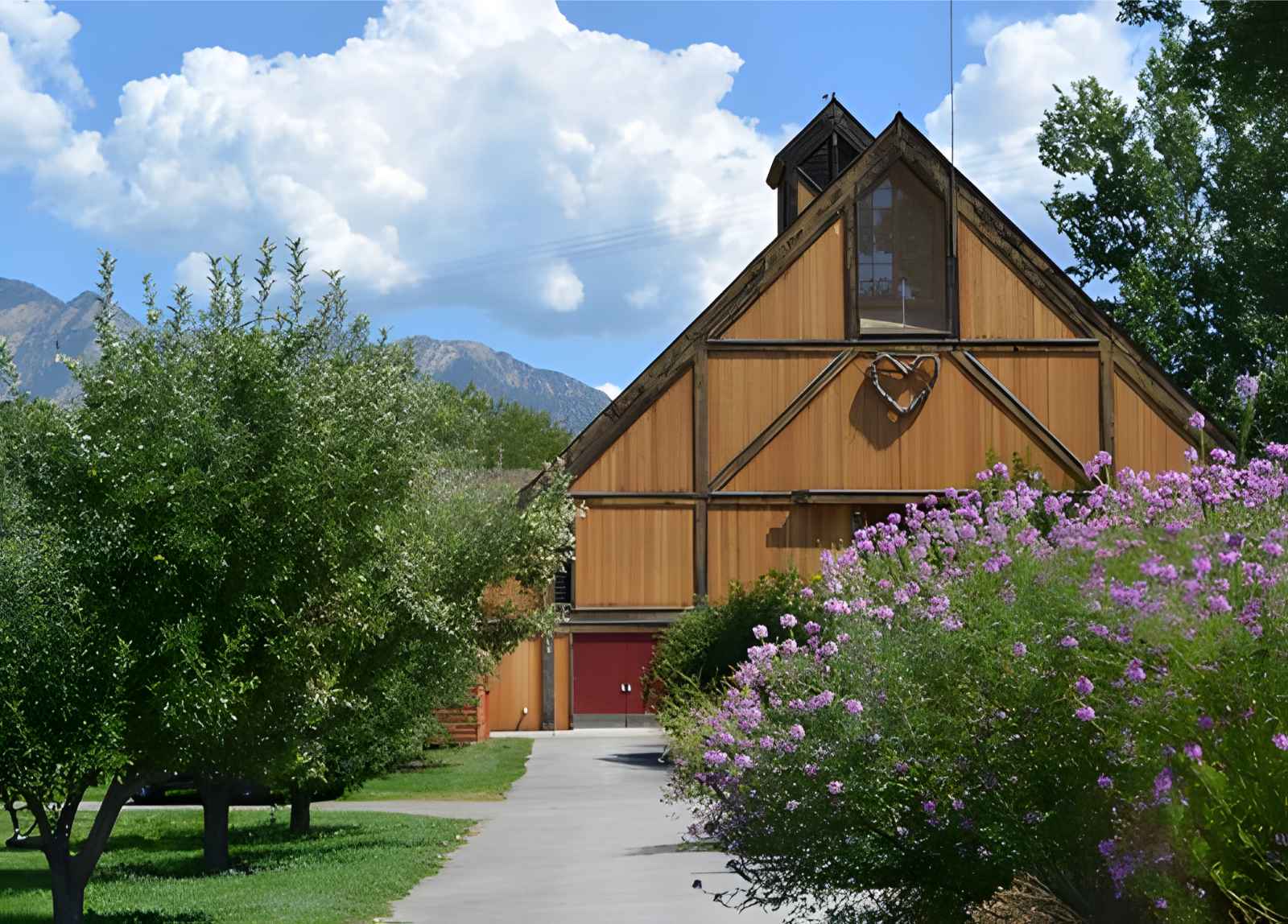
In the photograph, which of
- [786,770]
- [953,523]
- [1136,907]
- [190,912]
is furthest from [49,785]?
[1136,907]

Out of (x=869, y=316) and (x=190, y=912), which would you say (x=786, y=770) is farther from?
(x=869, y=316)

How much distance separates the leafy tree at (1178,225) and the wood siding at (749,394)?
9835mm

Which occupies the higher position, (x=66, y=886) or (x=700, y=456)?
(x=700, y=456)

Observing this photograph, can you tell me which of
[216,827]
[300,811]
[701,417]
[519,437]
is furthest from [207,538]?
[519,437]

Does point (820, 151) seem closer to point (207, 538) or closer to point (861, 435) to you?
point (861, 435)

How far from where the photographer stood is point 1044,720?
26.2 ft

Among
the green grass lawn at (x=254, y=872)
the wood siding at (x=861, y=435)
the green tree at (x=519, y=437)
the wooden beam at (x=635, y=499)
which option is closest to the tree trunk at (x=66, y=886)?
the green grass lawn at (x=254, y=872)

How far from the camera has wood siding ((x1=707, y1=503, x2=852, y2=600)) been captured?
1566 inches

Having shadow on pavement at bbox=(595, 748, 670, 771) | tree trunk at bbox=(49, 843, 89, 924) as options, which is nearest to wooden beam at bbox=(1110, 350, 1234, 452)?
shadow on pavement at bbox=(595, 748, 670, 771)

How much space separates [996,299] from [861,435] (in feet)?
15.7

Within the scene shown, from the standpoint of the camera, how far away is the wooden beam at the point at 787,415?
130 ft

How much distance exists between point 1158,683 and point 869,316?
33597mm

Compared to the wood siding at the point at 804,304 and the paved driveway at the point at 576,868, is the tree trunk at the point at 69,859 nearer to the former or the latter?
the paved driveway at the point at 576,868

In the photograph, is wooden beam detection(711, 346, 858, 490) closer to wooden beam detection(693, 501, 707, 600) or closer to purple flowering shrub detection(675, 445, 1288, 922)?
wooden beam detection(693, 501, 707, 600)
